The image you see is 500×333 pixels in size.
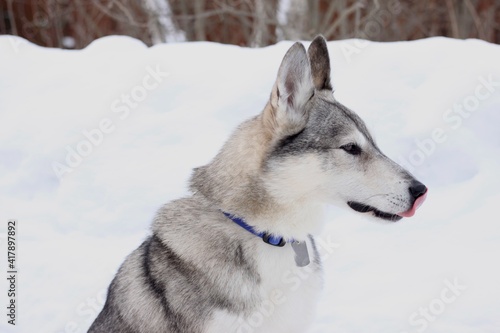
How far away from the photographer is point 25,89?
20.4 ft

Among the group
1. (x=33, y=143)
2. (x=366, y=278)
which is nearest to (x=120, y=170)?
(x=33, y=143)

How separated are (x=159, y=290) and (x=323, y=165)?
2.96 feet

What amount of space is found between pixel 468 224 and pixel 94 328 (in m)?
2.86

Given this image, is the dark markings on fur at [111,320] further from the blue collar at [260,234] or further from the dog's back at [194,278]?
the blue collar at [260,234]

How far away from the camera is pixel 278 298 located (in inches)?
109

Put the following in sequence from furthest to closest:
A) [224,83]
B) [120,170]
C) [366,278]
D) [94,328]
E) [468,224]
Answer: [224,83] → [120,170] → [468,224] → [366,278] → [94,328]

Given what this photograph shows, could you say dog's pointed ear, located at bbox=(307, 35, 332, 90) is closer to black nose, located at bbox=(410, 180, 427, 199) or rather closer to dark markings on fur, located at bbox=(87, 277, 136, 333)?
black nose, located at bbox=(410, 180, 427, 199)

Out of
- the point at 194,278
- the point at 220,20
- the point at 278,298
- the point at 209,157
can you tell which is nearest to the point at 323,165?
the point at 278,298

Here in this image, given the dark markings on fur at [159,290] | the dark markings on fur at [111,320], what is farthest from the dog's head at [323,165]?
the dark markings on fur at [111,320]

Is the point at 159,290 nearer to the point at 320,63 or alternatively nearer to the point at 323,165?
the point at 323,165

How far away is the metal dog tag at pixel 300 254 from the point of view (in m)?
2.83

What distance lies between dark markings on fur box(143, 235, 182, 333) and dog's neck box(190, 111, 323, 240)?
39 centimetres

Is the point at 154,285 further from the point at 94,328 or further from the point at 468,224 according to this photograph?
the point at 468,224

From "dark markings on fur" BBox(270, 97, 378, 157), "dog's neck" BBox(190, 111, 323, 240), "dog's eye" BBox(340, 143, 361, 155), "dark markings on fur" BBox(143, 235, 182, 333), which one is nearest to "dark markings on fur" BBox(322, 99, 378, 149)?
"dark markings on fur" BBox(270, 97, 378, 157)
